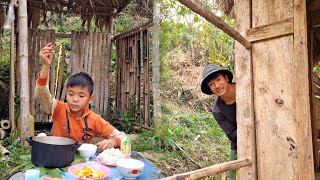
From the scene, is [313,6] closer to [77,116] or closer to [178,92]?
[77,116]

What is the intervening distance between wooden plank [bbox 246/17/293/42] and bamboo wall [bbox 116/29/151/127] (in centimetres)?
450

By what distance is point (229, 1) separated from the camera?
3.49 m

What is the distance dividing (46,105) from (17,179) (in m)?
0.67

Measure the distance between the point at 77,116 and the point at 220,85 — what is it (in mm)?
1214

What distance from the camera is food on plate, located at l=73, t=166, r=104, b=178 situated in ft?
5.32

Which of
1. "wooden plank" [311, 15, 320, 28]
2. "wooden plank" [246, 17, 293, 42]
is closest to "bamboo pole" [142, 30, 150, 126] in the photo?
"wooden plank" [311, 15, 320, 28]

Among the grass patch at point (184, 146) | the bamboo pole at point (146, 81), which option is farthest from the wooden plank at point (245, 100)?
the bamboo pole at point (146, 81)

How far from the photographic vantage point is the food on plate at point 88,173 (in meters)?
1.62

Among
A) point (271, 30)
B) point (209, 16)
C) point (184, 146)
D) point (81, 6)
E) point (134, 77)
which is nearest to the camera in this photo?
point (209, 16)

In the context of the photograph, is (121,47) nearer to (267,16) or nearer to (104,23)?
(104,23)

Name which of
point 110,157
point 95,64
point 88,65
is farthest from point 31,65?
point 110,157

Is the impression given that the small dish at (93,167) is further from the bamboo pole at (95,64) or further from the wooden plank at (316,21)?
the bamboo pole at (95,64)

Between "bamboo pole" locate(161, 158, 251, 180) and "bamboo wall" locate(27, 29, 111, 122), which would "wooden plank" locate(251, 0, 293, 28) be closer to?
"bamboo pole" locate(161, 158, 251, 180)

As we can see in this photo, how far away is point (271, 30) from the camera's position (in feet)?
5.82
